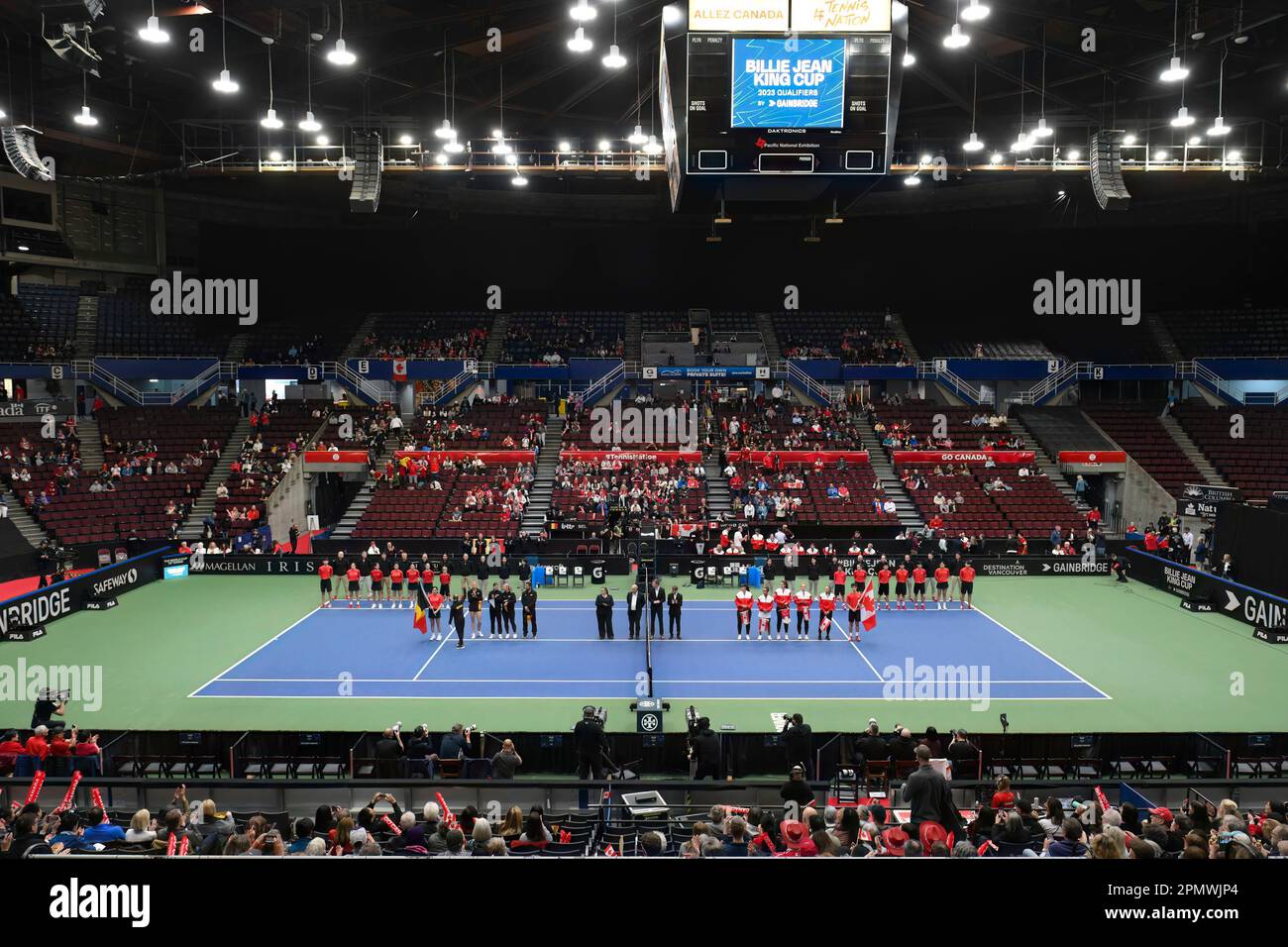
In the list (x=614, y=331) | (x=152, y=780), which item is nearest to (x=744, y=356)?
(x=614, y=331)

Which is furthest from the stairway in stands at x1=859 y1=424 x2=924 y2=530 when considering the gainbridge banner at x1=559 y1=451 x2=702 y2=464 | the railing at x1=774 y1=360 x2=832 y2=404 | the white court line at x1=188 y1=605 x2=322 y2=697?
the white court line at x1=188 y1=605 x2=322 y2=697

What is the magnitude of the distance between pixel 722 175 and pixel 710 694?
9908 mm

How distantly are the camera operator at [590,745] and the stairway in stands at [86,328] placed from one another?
39.5 meters

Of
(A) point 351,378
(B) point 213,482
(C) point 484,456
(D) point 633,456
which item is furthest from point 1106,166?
(B) point 213,482

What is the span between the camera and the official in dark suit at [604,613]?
2129 centimetres

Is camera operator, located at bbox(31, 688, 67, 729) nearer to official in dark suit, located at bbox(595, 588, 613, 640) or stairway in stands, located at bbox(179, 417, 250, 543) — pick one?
official in dark suit, located at bbox(595, 588, 613, 640)

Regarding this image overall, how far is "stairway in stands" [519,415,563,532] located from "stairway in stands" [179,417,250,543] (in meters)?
12.7

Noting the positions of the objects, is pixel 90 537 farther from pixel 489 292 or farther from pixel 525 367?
pixel 489 292

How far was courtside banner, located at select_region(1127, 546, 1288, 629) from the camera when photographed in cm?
2172

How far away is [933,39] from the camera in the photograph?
27.6 meters

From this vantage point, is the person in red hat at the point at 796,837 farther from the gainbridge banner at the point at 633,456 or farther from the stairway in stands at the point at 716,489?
the gainbridge banner at the point at 633,456

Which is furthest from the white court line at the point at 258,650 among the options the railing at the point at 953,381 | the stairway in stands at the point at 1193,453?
the stairway in stands at the point at 1193,453

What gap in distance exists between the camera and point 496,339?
154 feet

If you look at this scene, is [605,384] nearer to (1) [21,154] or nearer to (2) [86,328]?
(1) [21,154]
